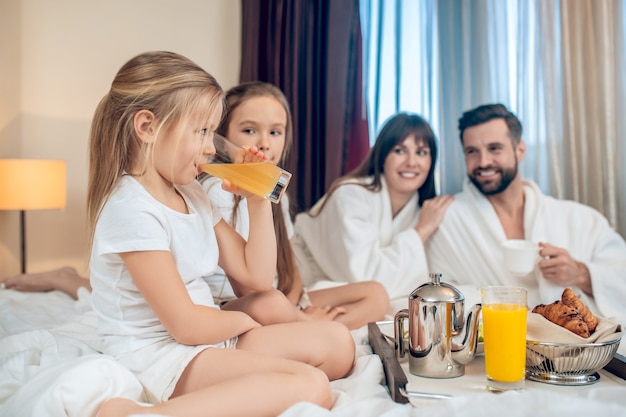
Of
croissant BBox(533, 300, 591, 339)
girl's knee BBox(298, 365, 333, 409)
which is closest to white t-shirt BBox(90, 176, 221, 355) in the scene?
girl's knee BBox(298, 365, 333, 409)

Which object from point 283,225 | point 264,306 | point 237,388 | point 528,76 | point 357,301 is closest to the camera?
point 237,388

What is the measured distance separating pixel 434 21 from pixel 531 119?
0.60 m

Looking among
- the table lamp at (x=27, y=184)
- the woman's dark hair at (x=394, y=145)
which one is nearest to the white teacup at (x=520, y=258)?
the woman's dark hair at (x=394, y=145)

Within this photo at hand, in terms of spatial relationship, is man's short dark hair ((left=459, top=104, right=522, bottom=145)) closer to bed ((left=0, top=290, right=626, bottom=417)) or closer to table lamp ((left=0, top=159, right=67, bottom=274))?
bed ((left=0, top=290, right=626, bottom=417))

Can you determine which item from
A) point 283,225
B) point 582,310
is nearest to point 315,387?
point 582,310

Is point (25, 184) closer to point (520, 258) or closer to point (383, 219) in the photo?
point (383, 219)

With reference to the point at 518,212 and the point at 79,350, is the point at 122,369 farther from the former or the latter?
the point at 518,212

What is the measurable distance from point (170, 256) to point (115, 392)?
0.81 feet

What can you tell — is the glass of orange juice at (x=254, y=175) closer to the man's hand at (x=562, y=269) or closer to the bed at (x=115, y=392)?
the bed at (x=115, y=392)

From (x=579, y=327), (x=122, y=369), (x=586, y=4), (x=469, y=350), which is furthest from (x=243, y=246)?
(x=586, y=4)

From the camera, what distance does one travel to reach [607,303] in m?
1.99

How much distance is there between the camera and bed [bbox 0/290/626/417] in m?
0.89

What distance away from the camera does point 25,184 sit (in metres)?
2.58

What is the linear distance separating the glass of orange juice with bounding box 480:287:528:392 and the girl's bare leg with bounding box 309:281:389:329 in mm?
803
